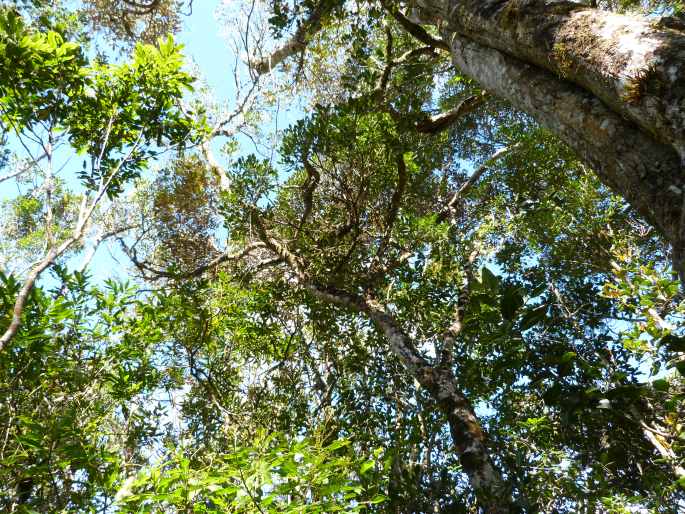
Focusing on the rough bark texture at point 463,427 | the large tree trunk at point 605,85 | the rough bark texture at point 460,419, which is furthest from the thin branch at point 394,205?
the large tree trunk at point 605,85

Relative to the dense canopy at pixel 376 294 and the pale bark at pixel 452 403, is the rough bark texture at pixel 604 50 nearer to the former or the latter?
the dense canopy at pixel 376 294

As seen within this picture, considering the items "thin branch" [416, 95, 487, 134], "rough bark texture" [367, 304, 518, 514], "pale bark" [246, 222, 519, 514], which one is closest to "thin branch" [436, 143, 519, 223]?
"thin branch" [416, 95, 487, 134]

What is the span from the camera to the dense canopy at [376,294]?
2.47 meters

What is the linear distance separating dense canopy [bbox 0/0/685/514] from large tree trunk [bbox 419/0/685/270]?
0.01 meters

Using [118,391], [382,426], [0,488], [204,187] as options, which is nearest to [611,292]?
[382,426]

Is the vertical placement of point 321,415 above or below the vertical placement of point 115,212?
below

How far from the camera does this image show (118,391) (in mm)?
4363

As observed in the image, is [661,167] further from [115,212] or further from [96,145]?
[115,212]

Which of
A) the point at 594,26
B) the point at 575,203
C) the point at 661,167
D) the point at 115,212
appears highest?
the point at 115,212

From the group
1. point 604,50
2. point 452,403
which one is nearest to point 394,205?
point 452,403

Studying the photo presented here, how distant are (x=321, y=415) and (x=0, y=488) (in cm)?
346

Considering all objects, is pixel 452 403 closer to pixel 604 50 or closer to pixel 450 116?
pixel 604 50

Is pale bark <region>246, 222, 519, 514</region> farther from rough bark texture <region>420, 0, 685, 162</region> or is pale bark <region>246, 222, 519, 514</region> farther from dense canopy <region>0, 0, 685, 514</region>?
rough bark texture <region>420, 0, 685, 162</region>

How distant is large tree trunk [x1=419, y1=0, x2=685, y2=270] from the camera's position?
1871 millimetres
